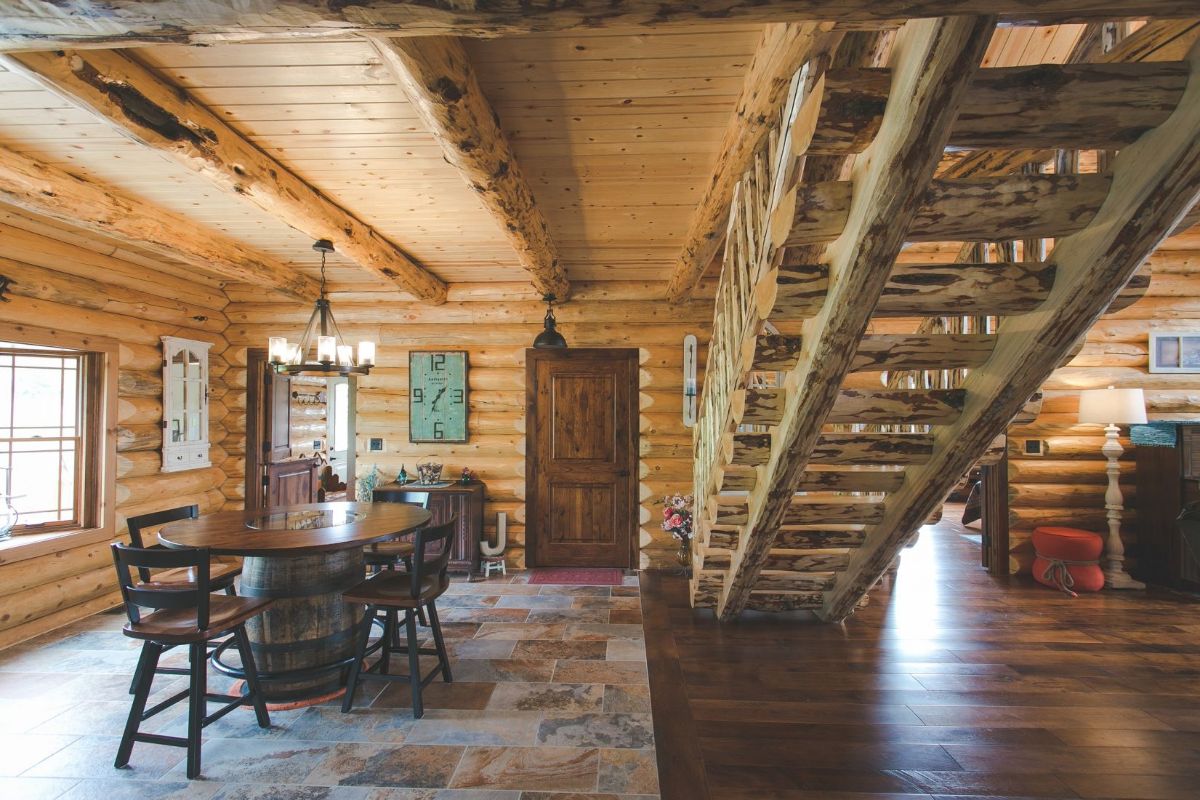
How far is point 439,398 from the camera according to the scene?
634 centimetres

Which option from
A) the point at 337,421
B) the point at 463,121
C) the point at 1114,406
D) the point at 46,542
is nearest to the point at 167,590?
the point at 463,121

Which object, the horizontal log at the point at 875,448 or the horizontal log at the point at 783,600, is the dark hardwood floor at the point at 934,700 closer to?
the horizontal log at the point at 783,600

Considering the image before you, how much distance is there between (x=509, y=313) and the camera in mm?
6320

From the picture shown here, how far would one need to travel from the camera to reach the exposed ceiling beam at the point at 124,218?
3262 millimetres

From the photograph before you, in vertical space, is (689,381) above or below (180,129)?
below

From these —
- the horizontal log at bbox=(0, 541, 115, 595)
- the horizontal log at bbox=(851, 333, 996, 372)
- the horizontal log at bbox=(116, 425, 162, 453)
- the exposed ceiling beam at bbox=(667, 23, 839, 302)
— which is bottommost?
the horizontal log at bbox=(0, 541, 115, 595)

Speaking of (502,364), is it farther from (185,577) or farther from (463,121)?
(463,121)

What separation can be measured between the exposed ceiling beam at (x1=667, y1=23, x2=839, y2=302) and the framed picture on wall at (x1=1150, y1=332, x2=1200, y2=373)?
5.20 m

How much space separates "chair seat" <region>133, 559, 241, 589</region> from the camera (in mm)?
3404

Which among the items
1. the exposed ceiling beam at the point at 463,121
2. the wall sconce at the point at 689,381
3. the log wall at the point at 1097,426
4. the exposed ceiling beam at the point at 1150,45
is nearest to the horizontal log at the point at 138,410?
the exposed ceiling beam at the point at 463,121

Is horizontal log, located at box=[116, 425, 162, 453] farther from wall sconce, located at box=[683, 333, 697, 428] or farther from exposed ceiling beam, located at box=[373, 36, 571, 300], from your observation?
wall sconce, located at box=[683, 333, 697, 428]

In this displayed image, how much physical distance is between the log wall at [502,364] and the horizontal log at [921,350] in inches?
149

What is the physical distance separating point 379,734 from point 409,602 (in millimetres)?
657

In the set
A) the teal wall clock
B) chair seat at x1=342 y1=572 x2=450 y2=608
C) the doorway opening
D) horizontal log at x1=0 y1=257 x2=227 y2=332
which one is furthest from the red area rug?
horizontal log at x1=0 y1=257 x2=227 y2=332
